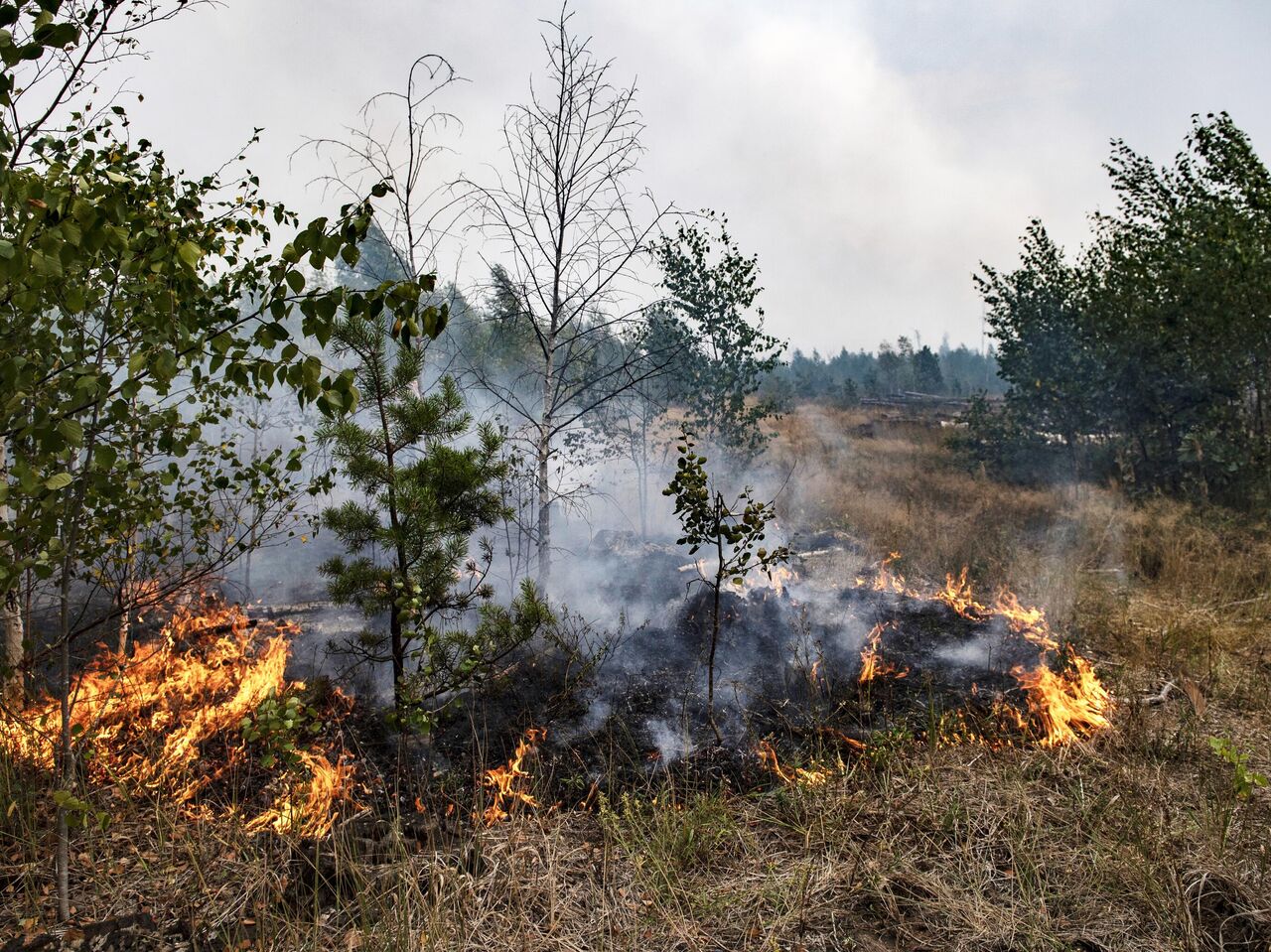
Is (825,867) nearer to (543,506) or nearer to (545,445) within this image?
(543,506)

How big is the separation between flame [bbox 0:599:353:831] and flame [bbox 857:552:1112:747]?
4.97m

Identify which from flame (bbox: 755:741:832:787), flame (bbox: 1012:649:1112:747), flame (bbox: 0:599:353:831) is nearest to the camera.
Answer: flame (bbox: 0:599:353:831)

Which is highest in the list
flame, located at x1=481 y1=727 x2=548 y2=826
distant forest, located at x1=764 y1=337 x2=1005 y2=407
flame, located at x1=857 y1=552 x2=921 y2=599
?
distant forest, located at x1=764 y1=337 x2=1005 y2=407

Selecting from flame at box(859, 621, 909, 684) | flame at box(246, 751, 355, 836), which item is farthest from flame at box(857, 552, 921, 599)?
flame at box(246, 751, 355, 836)

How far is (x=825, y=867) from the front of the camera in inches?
135

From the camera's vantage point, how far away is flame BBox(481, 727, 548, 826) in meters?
4.08

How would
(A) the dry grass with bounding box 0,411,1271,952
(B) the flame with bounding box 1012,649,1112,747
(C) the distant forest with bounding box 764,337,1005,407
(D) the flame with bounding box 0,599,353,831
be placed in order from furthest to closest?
(C) the distant forest with bounding box 764,337,1005,407 < (B) the flame with bounding box 1012,649,1112,747 < (D) the flame with bounding box 0,599,353,831 < (A) the dry grass with bounding box 0,411,1271,952

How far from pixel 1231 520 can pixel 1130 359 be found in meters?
4.46

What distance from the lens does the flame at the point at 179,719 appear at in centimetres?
403

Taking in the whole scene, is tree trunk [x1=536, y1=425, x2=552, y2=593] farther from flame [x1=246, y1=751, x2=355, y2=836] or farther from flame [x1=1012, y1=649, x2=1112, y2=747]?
flame [x1=1012, y1=649, x2=1112, y2=747]

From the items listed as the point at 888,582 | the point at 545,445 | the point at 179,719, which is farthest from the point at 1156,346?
the point at 179,719

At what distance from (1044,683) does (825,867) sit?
134 inches

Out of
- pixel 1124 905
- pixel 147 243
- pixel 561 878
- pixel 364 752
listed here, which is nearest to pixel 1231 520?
pixel 1124 905

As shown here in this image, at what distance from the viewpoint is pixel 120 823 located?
148 inches
